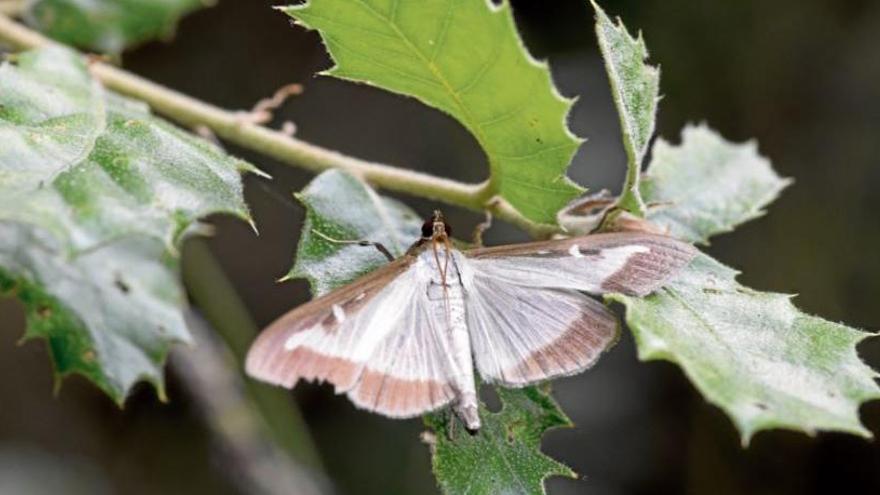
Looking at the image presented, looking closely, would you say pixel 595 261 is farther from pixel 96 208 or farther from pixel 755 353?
pixel 96 208

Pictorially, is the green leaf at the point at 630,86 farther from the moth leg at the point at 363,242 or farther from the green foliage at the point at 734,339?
the moth leg at the point at 363,242

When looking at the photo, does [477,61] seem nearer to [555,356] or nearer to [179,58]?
[555,356]

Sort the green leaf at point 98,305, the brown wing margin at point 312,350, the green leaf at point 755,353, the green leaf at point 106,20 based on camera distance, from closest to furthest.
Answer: the green leaf at point 755,353 → the brown wing margin at point 312,350 → the green leaf at point 98,305 → the green leaf at point 106,20

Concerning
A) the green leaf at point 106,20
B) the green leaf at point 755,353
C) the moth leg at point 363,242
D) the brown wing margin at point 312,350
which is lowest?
the green leaf at point 106,20

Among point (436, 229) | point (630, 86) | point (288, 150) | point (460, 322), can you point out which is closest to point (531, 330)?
point (460, 322)

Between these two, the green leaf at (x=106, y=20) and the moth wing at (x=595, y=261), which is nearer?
the moth wing at (x=595, y=261)

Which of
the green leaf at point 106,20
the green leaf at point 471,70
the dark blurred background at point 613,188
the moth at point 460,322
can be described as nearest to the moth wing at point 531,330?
the moth at point 460,322
